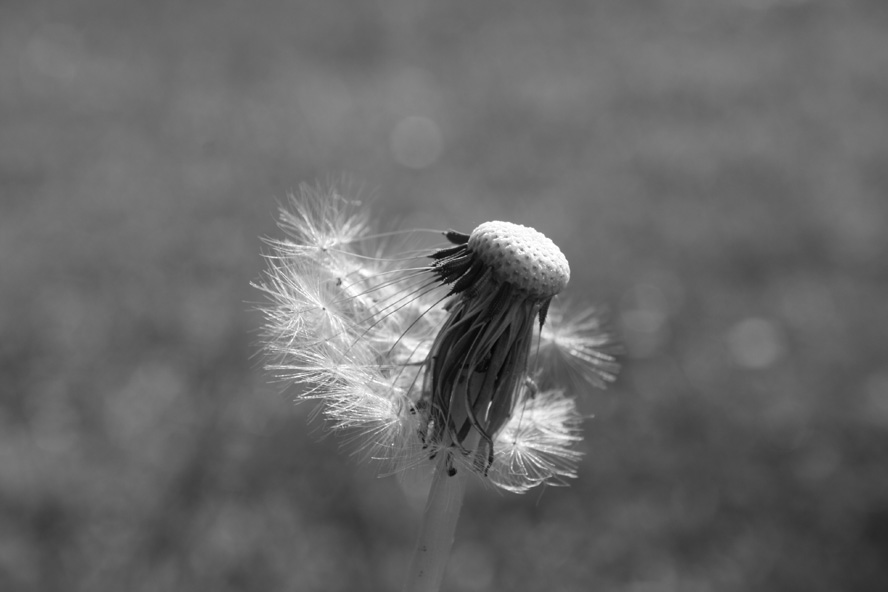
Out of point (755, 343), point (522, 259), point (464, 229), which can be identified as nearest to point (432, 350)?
point (522, 259)

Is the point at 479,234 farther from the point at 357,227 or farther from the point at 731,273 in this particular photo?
the point at 731,273

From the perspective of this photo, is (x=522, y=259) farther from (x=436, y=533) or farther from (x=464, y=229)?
(x=464, y=229)

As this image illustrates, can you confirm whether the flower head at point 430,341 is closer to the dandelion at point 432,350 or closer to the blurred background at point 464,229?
the dandelion at point 432,350

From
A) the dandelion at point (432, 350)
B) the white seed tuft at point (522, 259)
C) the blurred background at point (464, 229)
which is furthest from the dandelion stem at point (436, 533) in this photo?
the blurred background at point (464, 229)

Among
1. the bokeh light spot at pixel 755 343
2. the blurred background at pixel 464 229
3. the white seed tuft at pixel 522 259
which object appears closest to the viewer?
the white seed tuft at pixel 522 259

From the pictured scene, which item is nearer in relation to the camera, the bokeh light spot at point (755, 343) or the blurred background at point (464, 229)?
the blurred background at point (464, 229)

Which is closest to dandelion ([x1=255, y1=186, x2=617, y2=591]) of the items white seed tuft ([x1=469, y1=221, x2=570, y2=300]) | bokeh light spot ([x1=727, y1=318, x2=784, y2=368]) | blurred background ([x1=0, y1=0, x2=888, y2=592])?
white seed tuft ([x1=469, y1=221, x2=570, y2=300])

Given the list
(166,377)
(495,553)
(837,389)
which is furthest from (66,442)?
(837,389)

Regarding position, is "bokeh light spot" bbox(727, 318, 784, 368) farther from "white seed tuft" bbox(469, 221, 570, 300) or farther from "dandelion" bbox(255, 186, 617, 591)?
"white seed tuft" bbox(469, 221, 570, 300)
